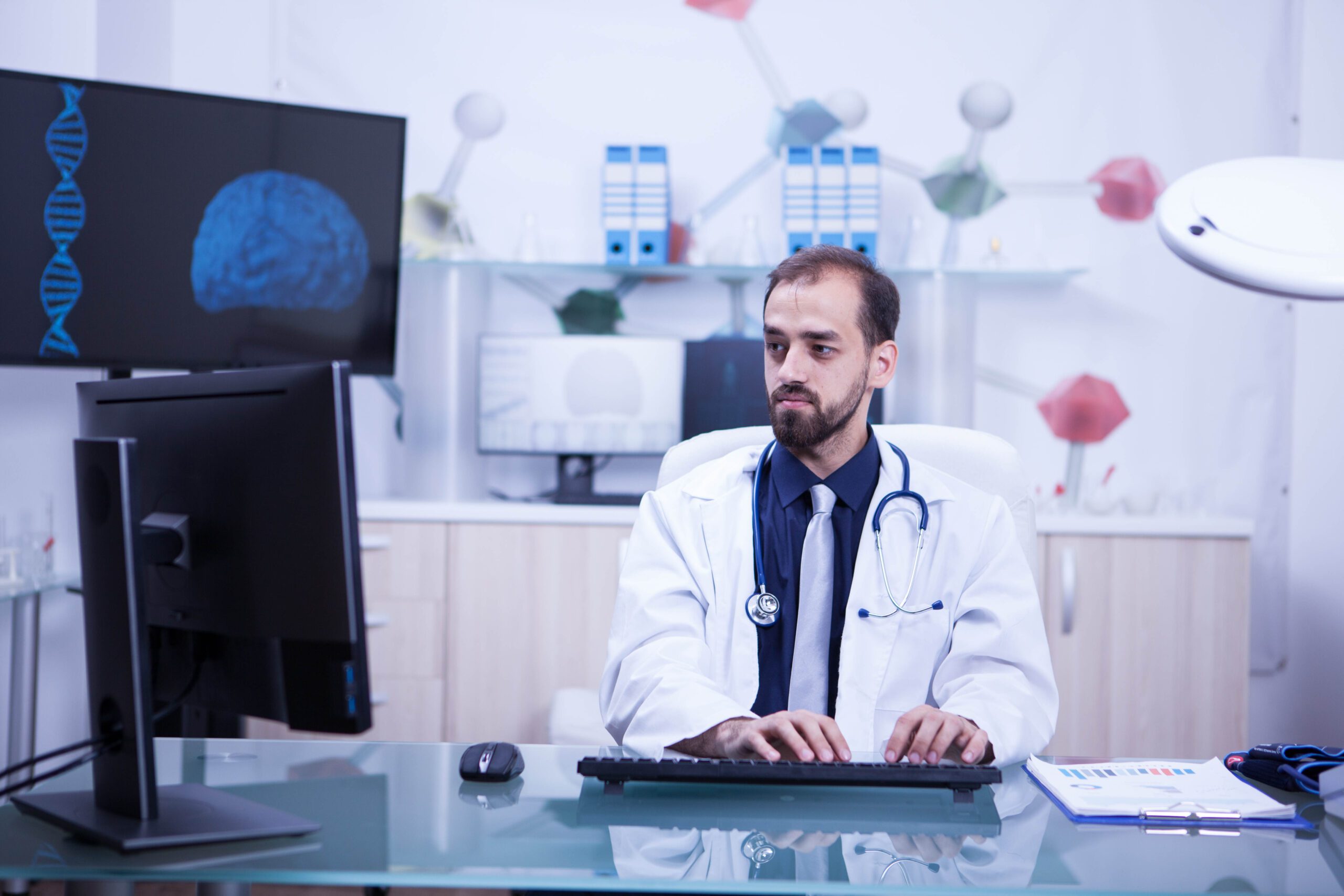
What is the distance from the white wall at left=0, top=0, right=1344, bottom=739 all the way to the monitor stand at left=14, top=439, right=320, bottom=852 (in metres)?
2.20

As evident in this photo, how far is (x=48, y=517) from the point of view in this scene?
8.05 ft

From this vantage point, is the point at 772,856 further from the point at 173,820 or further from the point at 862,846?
the point at 173,820

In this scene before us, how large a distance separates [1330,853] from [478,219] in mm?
2765

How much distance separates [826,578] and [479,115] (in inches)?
87.1

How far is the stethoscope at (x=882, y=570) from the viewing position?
145cm

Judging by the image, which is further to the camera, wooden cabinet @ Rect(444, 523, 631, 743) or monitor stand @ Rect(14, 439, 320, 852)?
wooden cabinet @ Rect(444, 523, 631, 743)

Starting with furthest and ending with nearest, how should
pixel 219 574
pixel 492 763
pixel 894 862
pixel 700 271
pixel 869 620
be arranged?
pixel 700 271, pixel 869 620, pixel 492 763, pixel 219 574, pixel 894 862

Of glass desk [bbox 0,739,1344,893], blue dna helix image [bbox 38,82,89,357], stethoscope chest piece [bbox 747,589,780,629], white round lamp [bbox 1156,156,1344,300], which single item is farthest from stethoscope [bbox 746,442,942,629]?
blue dna helix image [bbox 38,82,89,357]

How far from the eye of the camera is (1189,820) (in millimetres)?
961

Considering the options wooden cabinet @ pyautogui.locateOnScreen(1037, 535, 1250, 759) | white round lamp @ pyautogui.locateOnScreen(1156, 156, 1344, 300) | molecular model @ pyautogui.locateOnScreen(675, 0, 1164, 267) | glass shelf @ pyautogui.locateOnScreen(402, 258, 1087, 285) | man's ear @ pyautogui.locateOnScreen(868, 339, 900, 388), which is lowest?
wooden cabinet @ pyautogui.locateOnScreen(1037, 535, 1250, 759)

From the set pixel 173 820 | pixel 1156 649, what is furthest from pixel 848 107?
pixel 173 820

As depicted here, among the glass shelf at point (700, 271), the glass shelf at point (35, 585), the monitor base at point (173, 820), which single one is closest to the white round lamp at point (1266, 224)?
the monitor base at point (173, 820)

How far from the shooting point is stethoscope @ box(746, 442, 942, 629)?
1446mm

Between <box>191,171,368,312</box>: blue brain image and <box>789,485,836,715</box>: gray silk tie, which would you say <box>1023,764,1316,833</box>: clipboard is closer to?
<box>789,485,836,715</box>: gray silk tie
